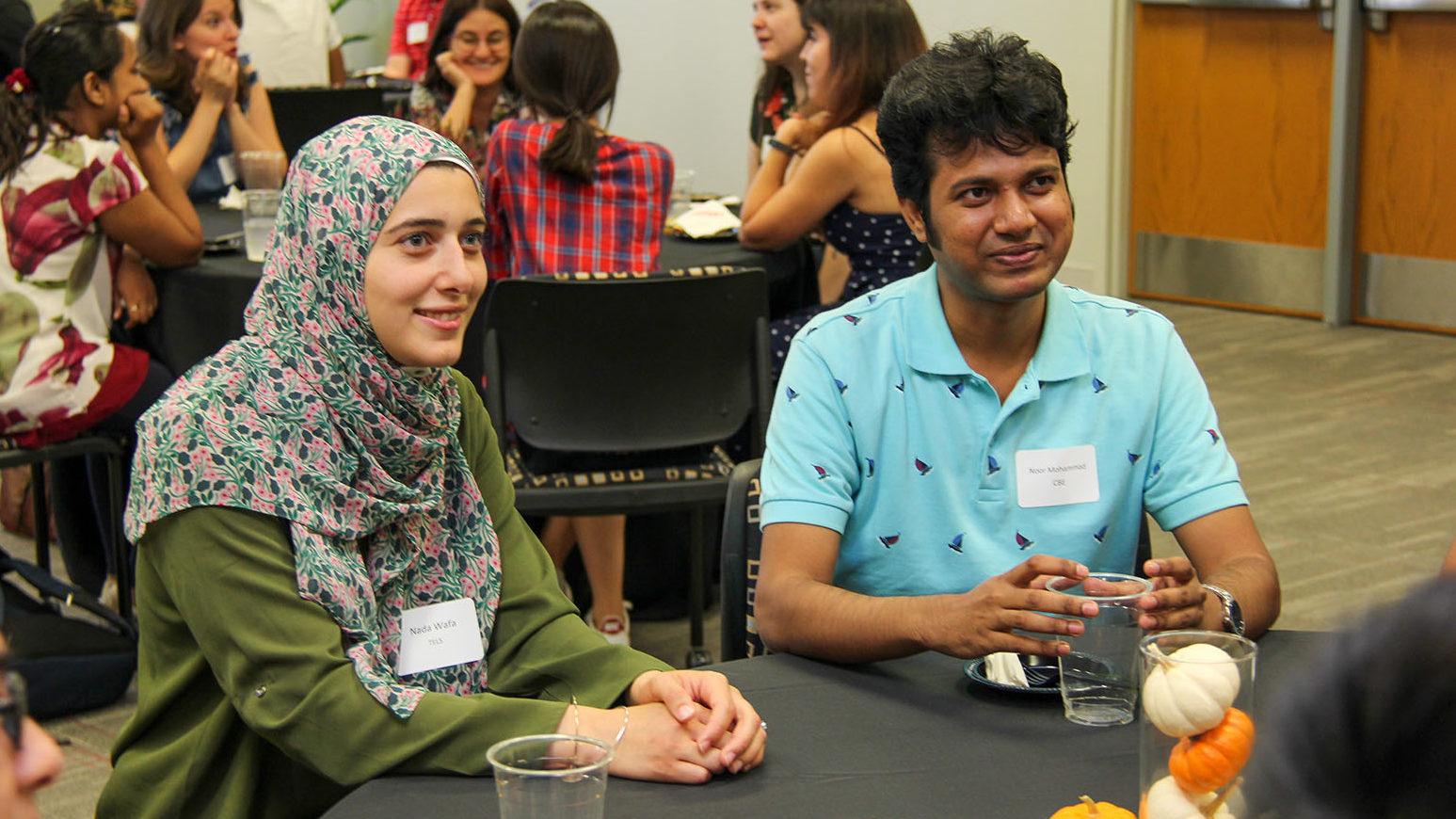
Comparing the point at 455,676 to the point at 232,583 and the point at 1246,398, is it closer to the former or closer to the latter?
the point at 232,583

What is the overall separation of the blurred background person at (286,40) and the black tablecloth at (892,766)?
18.4 ft

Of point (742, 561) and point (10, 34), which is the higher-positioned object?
point (10, 34)

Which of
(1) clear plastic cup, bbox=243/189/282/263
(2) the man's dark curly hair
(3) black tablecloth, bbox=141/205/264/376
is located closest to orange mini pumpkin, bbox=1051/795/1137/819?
(2) the man's dark curly hair

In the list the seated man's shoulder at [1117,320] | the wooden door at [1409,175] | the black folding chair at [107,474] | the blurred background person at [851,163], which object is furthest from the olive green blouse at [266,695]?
the wooden door at [1409,175]

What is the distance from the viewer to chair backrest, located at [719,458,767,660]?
1.96 metres

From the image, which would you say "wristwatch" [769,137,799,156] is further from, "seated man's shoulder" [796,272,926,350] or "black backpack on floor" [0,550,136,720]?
"seated man's shoulder" [796,272,926,350]

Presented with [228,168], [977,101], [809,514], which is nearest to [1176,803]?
[809,514]

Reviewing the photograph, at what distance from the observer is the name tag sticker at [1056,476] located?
1810 millimetres

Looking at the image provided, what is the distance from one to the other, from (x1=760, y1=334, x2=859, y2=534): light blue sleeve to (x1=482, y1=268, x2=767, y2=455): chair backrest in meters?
1.33

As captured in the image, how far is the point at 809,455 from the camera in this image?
5.99ft

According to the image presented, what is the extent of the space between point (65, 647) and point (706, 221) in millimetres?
1970

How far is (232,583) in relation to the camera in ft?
4.94

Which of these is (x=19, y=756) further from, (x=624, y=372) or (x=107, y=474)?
(x=107, y=474)

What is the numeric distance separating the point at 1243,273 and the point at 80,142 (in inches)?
194
